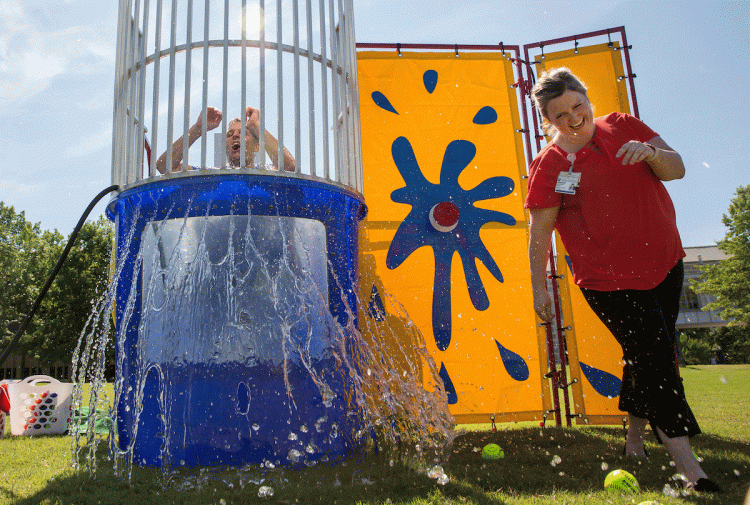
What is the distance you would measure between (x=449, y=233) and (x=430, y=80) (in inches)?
58.9

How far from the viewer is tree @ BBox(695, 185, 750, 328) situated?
2384 cm

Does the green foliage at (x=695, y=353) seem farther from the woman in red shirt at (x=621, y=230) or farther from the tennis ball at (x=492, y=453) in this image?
the woman in red shirt at (x=621, y=230)

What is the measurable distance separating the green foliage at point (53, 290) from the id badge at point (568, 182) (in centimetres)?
2148

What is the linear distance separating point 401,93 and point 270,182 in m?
2.14

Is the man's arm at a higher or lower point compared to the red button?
higher

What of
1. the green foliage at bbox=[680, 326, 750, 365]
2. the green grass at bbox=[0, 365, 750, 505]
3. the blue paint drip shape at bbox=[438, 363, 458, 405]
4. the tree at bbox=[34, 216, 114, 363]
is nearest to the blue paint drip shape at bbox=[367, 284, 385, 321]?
the blue paint drip shape at bbox=[438, 363, 458, 405]

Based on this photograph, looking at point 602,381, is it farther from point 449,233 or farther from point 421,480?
point 421,480

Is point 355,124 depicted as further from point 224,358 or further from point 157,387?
point 157,387

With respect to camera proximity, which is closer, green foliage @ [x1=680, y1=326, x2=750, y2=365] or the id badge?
the id badge

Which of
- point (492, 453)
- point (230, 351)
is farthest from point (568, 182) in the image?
point (230, 351)

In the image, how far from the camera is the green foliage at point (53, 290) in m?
21.8

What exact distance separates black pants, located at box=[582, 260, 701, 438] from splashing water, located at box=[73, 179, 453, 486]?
4.40 ft

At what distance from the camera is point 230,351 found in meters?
2.68

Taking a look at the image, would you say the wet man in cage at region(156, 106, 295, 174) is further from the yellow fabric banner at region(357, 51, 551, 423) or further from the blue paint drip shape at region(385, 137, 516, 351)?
the blue paint drip shape at region(385, 137, 516, 351)
